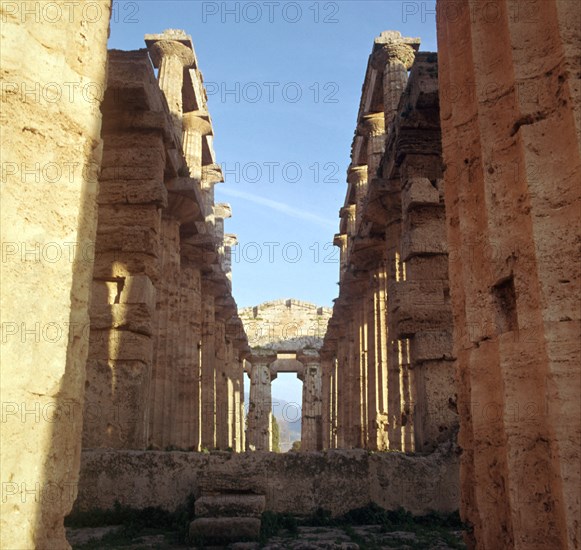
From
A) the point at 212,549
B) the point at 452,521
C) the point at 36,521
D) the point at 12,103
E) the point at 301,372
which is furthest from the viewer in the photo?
the point at 301,372

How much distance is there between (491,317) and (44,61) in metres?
3.25

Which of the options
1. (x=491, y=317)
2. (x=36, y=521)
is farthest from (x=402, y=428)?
(x=36, y=521)

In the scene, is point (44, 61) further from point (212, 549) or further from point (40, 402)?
point (212, 549)

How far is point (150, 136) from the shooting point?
9852 millimetres

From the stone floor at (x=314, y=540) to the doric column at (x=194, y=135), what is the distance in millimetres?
12342

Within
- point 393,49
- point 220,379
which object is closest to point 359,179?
point 393,49

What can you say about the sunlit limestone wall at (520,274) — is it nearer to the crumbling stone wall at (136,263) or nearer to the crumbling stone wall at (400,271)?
the crumbling stone wall at (400,271)

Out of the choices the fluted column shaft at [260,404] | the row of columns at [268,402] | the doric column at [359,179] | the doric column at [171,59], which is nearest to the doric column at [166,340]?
the doric column at [171,59]

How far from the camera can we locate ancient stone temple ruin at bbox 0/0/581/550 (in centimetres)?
319

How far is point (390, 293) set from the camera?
10.7 meters

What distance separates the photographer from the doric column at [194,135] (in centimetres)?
1745

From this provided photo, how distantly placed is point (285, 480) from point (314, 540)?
1.41m

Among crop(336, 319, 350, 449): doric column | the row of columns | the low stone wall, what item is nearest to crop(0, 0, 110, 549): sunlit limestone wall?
the low stone wall

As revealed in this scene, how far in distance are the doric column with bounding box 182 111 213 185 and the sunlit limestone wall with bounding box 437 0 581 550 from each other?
43.8 feet
